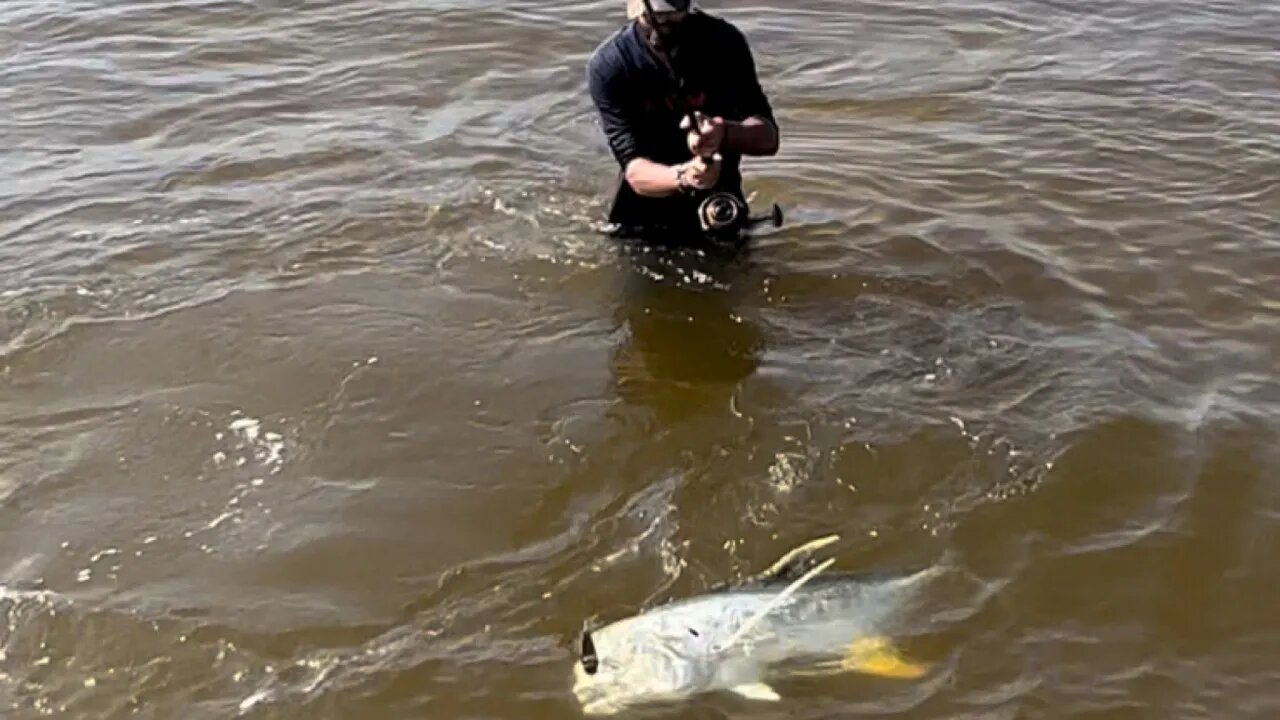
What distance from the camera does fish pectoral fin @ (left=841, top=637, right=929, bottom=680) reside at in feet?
14.2

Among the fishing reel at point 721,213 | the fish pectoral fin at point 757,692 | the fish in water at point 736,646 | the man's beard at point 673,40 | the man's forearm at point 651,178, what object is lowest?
the fish pectoral fin at point 757,692

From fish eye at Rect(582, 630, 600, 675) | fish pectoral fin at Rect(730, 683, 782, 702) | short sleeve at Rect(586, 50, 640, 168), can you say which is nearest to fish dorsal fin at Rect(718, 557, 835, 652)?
fish pectoral fin at Rect(730, 683, 782, 702)

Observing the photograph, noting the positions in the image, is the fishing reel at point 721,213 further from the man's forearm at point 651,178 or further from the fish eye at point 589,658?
the fish eye at point 589,658

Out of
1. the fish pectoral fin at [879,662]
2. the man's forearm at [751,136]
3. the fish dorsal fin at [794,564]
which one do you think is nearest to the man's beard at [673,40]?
the man's forearm at [751,136]

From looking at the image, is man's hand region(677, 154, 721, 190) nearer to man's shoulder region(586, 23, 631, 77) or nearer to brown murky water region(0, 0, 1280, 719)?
man's shoulder region(586, 23, 631, 77)

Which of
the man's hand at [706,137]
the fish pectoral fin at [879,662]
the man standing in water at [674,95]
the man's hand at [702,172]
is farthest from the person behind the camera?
the man standing in water at [674,95]

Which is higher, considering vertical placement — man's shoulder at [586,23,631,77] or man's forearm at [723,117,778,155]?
man's shoulder at [586,23,631,77]

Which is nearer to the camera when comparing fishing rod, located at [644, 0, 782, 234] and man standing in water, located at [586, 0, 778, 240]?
fishing rod, located at [644, 0, 782, 234]

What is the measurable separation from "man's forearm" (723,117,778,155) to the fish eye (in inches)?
91.6

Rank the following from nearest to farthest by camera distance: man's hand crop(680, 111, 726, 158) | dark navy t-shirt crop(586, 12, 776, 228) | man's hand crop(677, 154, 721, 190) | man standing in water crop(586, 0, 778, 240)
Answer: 1. man's hand crop(680, 111, 726, 158)
2. man's hand crop(677, 154, 721, 190)
3. man standing in water crop(586, 0, 778, 240)
4. dark navy t-shirt crop(586, 12, 776, 228)

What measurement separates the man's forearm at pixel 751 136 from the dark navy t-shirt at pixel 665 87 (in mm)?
75

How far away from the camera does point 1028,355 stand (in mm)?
6066

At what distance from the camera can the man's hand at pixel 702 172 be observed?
18.8ft

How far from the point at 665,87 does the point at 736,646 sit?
108 inches
